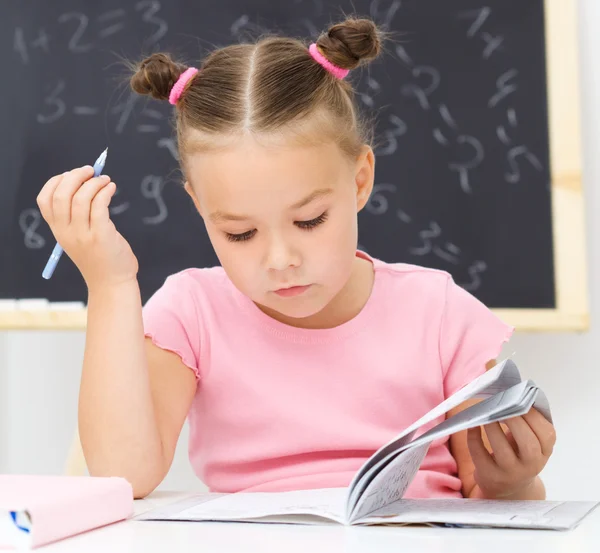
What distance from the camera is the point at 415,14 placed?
1895mm

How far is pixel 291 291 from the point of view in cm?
104

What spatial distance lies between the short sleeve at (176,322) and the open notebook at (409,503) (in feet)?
1.04

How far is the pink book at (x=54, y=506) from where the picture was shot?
681 millimetres

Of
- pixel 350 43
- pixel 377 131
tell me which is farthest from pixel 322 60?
pixel 377 131

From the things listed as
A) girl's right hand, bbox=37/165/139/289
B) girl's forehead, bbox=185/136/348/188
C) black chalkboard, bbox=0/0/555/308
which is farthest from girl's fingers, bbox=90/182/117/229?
black chalkboard, bbox=0/0/555/308

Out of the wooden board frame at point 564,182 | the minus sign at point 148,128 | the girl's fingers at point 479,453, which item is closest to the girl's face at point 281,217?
the girl's fingers at point 479,453

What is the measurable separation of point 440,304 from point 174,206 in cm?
88

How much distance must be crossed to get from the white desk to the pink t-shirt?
372mm

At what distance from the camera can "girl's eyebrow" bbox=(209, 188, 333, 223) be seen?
984mm

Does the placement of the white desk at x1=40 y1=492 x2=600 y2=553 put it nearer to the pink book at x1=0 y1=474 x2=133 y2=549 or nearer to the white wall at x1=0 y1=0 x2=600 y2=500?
the pink book at x1=0 y1=474 x2=133 y2=549

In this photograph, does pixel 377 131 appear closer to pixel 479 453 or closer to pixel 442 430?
pixel 479 453

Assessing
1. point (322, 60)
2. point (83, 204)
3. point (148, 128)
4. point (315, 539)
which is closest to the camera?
point (315, 539)

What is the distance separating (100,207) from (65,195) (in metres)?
0.04

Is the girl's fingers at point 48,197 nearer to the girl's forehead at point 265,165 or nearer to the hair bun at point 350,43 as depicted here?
the girl's forehead at point 265,165
